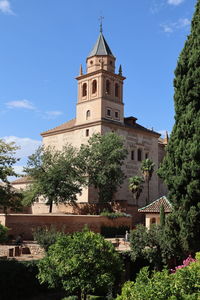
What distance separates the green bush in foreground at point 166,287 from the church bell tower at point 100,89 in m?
33.4

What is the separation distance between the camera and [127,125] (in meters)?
42.6

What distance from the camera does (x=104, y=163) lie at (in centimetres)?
3559

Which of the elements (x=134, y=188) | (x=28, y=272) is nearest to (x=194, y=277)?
(x=28, y=272)

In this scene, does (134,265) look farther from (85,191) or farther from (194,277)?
(85,191)

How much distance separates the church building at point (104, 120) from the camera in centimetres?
4003

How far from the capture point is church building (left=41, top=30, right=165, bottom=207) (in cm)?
4003

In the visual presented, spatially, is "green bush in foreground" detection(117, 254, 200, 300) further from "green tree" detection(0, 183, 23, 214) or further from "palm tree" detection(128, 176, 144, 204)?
"palm tree" detection(128, 176, 144, 204)

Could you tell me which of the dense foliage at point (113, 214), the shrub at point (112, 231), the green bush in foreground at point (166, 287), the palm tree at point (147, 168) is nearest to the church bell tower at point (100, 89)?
the palm tree at point (147, 168)

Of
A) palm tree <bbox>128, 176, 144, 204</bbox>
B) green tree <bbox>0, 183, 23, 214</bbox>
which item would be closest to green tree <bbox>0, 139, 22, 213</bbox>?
green tree <bbox>0, 183, 23, 214</bbox>

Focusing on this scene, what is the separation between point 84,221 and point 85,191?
992cm

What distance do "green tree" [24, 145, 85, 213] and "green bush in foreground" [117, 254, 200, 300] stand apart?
27.1 m

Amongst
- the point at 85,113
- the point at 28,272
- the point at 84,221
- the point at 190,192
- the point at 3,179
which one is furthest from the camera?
the point at 85,113

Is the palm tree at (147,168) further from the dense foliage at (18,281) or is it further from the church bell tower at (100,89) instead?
the dense foliage at (18,281)

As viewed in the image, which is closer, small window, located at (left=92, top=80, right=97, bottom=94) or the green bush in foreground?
the green bush in foreground
